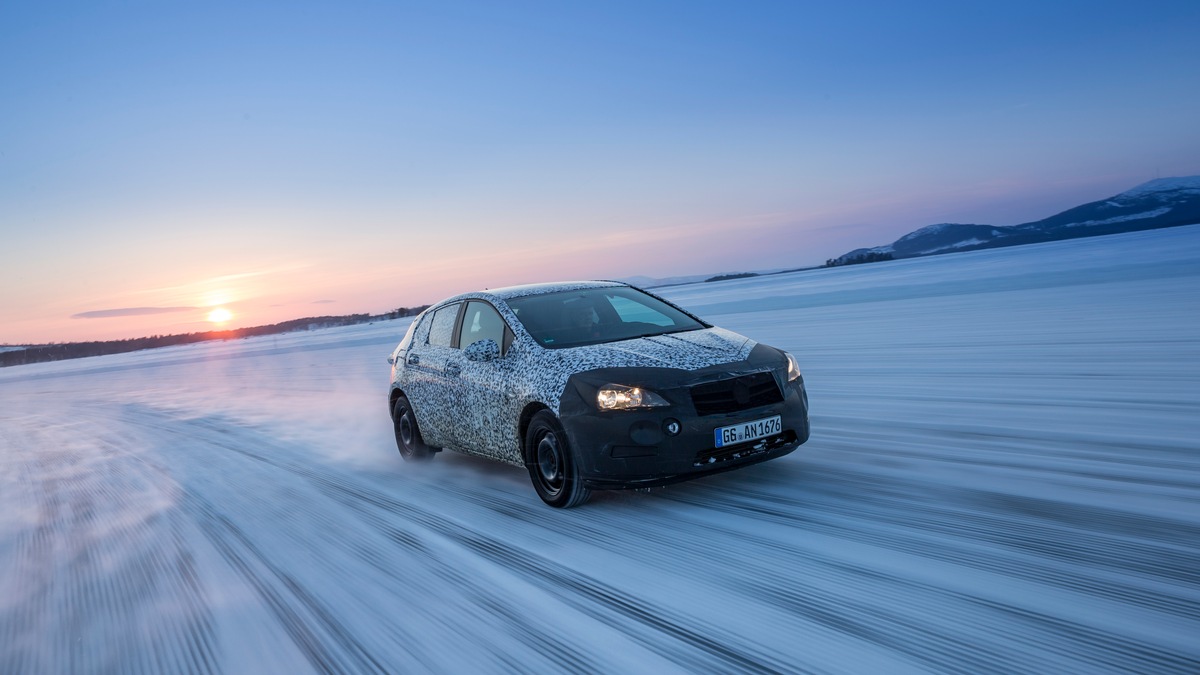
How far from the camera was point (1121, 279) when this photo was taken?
73.3 ft

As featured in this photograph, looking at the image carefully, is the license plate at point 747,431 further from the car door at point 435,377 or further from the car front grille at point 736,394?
the car door at point 435,377

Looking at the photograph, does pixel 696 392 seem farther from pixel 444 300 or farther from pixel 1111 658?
pixel 444 300

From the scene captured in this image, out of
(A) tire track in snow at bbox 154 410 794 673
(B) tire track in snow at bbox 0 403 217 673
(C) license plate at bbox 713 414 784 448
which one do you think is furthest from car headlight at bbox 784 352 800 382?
(B) tire track in snow at bbox 0 403 217 673

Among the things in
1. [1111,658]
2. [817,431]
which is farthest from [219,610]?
[817,431]

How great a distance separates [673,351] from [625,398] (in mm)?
616

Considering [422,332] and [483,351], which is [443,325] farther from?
[483,351]

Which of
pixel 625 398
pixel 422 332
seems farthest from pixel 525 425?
pixel 422 332

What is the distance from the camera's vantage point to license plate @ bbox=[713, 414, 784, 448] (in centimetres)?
529

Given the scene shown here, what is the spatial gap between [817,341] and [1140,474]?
445 inches

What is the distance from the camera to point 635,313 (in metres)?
6.84

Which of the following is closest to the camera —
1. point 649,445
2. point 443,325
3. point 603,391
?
point 649,445

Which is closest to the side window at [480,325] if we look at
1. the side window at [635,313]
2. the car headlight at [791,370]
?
the side window at [635,313]

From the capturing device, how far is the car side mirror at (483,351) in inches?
244

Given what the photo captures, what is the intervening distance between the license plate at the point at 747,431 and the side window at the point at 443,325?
2991 millimetres
